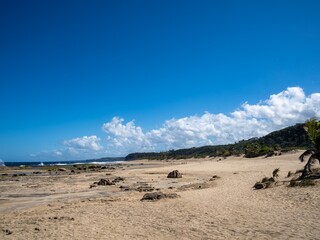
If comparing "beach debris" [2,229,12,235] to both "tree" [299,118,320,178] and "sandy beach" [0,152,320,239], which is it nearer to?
"sandy beach" [0,152,320,239]

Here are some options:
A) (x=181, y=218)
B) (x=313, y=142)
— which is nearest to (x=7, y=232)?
(x=181, y=218)

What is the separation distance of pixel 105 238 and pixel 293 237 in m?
6.34

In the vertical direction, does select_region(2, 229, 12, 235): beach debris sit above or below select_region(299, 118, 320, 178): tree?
below

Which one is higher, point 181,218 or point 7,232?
point 7,232

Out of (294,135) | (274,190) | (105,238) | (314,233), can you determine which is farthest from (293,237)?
(294,135)

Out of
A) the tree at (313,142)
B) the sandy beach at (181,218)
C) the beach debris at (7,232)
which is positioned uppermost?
the tree at (313,142)

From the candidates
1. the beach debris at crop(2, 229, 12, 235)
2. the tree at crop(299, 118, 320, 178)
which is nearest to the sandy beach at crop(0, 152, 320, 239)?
the beach debris at crop(2, 229, 12, 235)

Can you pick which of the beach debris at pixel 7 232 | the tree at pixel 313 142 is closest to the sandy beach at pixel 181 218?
the beach debris at pixel 7 232

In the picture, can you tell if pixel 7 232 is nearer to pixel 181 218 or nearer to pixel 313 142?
pixel 181 218

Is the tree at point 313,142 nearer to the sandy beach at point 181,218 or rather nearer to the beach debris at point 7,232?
the sandy beach at point 181,218

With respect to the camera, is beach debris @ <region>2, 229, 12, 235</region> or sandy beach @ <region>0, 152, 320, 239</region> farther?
beach debris @ <region>2, 229, 12, 235</region>

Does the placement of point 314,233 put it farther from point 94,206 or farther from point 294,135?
point 294,135

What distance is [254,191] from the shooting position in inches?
867

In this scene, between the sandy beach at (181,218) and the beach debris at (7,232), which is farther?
the beach debris at (7,232)
